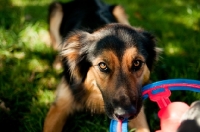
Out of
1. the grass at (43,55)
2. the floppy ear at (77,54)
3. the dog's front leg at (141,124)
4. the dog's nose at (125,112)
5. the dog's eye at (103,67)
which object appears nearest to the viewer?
the dog's nose at (125,112)

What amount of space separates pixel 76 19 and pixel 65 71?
3.58ft

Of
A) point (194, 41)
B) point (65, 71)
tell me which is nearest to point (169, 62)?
point (194, 41)

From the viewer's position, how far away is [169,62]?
461 cm

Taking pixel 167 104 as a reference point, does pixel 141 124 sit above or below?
below

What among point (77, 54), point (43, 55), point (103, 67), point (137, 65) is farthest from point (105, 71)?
point (43, 55)

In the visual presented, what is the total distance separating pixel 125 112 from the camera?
2.68 metres

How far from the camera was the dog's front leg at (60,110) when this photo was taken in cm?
342

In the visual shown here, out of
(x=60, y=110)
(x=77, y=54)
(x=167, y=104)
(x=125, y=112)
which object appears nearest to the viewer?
(x=125, y=112)

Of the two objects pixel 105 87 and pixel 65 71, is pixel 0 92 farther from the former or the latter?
pixel 105 87

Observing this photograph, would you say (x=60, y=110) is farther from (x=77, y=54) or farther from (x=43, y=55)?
(x=43, y=55)

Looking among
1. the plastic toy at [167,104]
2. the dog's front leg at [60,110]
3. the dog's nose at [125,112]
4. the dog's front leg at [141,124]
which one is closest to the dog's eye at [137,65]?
the plastic toy at [167,104]

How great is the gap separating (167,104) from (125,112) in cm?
42

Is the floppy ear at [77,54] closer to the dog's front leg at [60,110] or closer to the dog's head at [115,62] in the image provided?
the dog's head at [115,62]

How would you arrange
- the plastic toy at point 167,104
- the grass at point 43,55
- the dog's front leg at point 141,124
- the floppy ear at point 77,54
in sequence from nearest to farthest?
the plastic toy at point 167,104 → the floppy ear at point 77,54 → the dog's front leg at point 141,124 → the grass at point 43,55
